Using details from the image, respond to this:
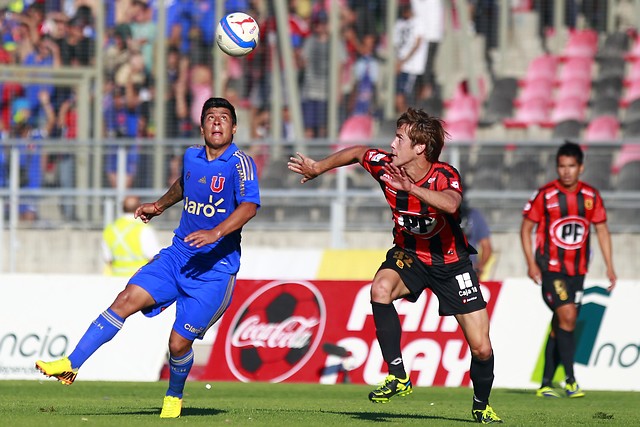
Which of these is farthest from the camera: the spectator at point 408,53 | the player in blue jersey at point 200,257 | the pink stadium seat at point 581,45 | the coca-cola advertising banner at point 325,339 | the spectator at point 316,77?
the pink stadium seat at point 581,45

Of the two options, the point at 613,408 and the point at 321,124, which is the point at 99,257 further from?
the point at 613,408

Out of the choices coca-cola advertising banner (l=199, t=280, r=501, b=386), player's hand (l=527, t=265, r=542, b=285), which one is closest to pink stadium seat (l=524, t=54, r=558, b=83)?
coca-cola advertising banner (l=199, t=280, r=501, b=386)

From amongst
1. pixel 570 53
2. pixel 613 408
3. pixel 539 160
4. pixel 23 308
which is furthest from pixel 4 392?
pixel 570 53

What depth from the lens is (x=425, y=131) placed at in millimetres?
8938

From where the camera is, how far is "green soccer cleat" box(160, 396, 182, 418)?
9125 millimetres

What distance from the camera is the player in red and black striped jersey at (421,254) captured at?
892cm

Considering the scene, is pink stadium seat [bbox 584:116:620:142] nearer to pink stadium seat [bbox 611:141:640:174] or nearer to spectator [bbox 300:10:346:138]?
pink stadium seat [bbox 611:141:640:174]

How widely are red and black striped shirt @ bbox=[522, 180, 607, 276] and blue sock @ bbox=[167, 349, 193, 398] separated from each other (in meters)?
4.51

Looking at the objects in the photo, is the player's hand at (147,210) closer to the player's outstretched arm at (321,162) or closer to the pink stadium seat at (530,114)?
the player's outstretched arm at (321,162)

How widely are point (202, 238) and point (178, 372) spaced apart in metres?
1.22

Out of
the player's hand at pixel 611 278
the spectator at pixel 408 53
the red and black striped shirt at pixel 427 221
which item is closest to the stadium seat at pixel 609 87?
the spectator at pixel 408 53

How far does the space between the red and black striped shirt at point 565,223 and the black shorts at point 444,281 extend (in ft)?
11.6

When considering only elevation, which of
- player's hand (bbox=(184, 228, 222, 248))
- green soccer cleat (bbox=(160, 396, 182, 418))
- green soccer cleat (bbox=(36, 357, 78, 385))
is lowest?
green soccer cleat (bbox=(160, 396, 182, 418))

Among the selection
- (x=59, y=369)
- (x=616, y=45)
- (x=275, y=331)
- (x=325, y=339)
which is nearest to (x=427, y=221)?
(x=59, y=369)
